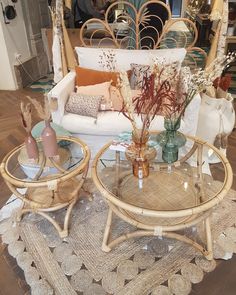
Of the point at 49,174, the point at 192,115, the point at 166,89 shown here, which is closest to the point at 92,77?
the point at 192,115

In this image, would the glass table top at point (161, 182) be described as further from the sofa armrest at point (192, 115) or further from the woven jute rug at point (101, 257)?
the sofa armrest at point (192, 115)

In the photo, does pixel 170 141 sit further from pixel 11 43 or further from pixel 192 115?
pixel 11 43

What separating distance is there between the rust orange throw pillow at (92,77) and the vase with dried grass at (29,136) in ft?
2.70

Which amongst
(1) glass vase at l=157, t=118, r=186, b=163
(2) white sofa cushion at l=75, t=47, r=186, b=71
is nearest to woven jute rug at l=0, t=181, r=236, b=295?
(1) glass vase at l=157, t=118, r=186, b=163

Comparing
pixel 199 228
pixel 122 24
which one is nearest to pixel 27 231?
pixel 199 228

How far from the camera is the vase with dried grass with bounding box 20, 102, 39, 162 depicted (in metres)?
1.53

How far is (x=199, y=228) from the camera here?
1.66 metres

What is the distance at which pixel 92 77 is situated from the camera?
230 cm

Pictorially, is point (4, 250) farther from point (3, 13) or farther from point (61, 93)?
point (3, 13)

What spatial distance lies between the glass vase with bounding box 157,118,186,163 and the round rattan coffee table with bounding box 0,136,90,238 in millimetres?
468

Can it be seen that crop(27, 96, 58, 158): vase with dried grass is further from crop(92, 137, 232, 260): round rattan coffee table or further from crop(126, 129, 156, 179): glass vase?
crop(126, 129, 156, 179): glass vase

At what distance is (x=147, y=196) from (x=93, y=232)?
0.47m

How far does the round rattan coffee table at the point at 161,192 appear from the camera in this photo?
1.33 meters

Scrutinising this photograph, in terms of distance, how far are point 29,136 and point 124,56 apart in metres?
1.24
